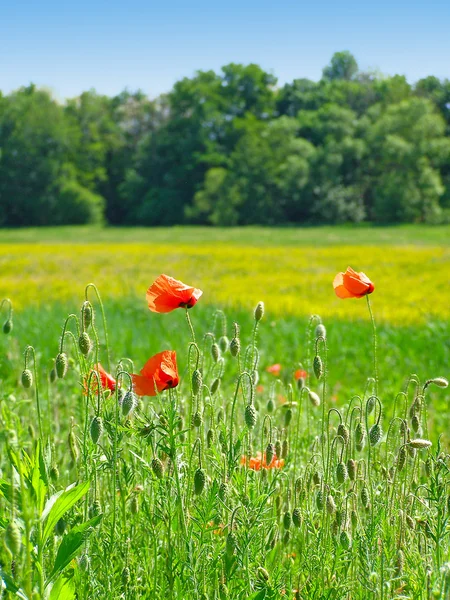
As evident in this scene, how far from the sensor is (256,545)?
5.89 ft

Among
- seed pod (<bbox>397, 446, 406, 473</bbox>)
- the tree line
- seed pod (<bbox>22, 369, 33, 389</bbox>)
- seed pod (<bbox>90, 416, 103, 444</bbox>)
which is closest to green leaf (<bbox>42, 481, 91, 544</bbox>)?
seed pod (<bbox>90, 416, 103, 444</bbox>)

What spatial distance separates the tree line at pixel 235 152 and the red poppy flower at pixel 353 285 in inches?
1826

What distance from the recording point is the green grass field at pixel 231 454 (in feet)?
5.51

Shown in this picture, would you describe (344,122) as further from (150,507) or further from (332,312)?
(150,507)

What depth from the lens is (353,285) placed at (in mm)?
2086

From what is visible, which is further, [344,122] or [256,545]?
[344,122]

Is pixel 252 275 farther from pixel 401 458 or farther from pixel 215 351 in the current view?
pixel 401 458

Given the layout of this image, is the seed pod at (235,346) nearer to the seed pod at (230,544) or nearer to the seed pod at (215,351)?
the seed pod at (215,351)

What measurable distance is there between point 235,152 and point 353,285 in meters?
57.5

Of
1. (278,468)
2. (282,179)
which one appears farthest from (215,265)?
(282,179)

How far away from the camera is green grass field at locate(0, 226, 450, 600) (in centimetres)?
168

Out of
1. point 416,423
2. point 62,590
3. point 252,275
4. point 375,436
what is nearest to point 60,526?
point 62,590

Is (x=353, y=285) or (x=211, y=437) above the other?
(x=353, y=285)

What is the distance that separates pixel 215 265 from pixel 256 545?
50.8ft
